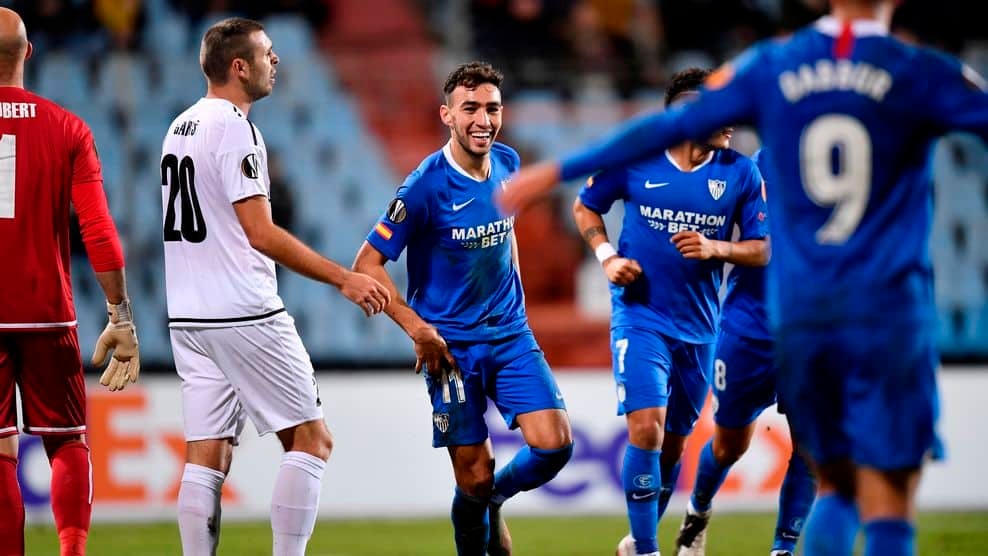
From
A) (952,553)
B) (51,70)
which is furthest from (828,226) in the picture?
(51,70)

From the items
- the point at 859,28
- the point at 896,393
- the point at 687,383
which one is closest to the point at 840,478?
the point at 896,393

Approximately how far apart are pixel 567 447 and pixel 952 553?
120 inches

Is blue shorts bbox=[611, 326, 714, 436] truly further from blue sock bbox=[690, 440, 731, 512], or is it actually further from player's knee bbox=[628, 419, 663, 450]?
blue sock bbox=[690, 440, 731, 512]

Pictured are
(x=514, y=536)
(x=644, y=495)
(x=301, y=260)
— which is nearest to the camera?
(x=301, y=260)

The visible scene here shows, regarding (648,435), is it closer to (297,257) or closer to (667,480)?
(667,480)

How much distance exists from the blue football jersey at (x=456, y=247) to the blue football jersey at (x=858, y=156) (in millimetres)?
2468

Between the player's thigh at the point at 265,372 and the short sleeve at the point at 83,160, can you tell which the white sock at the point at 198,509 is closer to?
the player's thigh at the point at 265,372

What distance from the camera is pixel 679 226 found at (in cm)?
622

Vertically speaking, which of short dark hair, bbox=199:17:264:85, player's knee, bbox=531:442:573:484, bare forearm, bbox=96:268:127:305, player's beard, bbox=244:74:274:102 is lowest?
player's knee, bbox=531:442:573:484

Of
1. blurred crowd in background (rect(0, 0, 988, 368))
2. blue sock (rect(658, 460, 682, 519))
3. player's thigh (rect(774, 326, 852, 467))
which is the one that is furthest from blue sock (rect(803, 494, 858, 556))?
blurred crowd in background (rect(0, 0, 988, 368))

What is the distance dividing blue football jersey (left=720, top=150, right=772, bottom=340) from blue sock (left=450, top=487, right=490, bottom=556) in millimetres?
1622

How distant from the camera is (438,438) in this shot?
5.84 m

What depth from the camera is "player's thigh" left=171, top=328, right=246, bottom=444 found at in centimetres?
515

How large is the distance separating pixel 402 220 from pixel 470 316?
0.57 m
